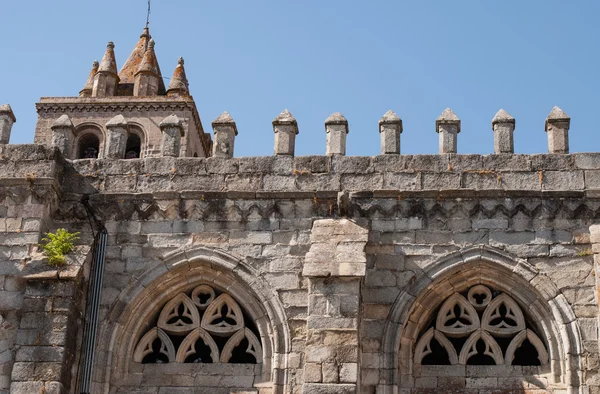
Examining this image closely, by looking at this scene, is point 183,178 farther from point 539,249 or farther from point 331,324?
point 539,249

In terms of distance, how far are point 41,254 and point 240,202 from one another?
8.47ft

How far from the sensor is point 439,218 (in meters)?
14.0

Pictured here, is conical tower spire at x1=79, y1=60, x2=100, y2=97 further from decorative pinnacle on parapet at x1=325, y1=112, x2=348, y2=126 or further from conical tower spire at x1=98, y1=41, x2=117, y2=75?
decorative pinnacle on parapet at x1=325, y1=112, x2=348, y2=126

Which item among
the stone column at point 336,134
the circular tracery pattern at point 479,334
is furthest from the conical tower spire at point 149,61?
the circular tracery pattern at point 479,334

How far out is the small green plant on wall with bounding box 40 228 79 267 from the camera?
13.8 meters

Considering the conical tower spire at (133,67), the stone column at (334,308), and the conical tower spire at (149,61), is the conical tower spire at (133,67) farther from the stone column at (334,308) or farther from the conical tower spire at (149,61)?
the stone column at (334,308)

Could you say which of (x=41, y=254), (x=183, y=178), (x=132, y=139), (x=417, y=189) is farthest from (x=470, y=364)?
(x=132, y=139)

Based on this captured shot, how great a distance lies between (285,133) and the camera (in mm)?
14844

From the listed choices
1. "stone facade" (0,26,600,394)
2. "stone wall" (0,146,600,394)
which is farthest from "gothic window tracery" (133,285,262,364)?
"stone wall" (0,146,600,394)

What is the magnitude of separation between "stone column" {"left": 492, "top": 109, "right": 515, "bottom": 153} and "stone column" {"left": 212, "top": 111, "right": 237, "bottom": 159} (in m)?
3.46

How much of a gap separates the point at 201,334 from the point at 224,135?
272 centimetres

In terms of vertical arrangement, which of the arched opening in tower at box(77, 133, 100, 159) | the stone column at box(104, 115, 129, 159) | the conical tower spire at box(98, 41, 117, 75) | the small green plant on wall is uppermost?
the conical tower spire at box(98, 41, 117, 75)

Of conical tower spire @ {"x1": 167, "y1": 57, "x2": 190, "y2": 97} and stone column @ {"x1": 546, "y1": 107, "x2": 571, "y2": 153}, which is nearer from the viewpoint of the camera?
stone column @ {"x1": 546, "y1": 107, "x2": 571, "y2": 153}

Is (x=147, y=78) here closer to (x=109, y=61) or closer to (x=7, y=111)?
(x=109, y=61)
